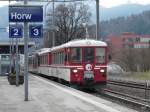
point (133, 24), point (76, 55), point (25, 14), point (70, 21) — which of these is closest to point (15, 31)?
point (76, 55)

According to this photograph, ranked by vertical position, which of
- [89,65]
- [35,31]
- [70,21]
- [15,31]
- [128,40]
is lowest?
[89,65]

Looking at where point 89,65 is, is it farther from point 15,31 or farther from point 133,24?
point 133,24

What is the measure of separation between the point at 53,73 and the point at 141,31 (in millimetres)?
90630

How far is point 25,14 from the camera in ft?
57.7

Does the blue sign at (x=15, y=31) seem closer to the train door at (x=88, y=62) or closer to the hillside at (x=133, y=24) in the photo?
the train door at (x=88, y=62)

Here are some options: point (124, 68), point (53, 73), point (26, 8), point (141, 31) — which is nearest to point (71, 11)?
point (124, 68)

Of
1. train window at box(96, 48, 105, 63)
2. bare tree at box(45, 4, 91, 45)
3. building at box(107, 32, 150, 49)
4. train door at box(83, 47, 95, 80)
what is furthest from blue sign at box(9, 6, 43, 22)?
building at box(107, 32, 150, 49)

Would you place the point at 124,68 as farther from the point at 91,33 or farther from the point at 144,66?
the point at 91,33

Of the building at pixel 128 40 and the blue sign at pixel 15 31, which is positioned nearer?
the blue sign at pixel 15 31

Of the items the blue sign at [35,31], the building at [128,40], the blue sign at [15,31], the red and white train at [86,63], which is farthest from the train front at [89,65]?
the building at [128,40]

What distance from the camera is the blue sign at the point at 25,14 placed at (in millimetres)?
17500

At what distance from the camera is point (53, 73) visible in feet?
126

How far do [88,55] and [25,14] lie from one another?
12.3 meters

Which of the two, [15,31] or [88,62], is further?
[88,62]
